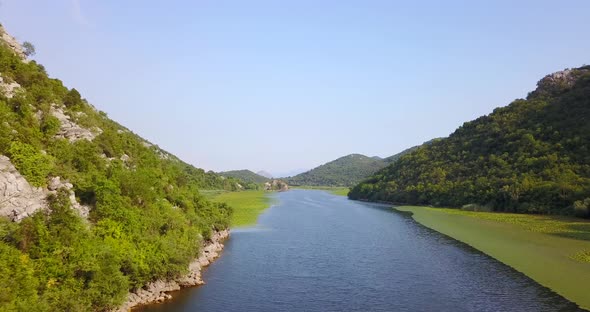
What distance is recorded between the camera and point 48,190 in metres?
32.1

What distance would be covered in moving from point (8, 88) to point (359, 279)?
129ft

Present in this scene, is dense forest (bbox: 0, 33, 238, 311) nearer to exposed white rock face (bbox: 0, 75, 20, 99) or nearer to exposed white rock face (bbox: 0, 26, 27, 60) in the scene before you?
exposed white rock face (bbox: 0, 75, 20, 99)

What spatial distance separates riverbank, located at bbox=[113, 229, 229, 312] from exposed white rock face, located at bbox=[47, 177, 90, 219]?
8218mm

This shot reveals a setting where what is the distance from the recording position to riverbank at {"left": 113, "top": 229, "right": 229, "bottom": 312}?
3378 cm

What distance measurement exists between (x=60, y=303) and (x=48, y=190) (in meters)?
10.1

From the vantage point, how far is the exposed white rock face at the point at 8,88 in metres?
36.9

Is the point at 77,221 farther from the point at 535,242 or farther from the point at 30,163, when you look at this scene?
the point at 535,242

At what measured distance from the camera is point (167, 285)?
3809 cm

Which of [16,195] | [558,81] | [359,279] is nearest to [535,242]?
[359,279]

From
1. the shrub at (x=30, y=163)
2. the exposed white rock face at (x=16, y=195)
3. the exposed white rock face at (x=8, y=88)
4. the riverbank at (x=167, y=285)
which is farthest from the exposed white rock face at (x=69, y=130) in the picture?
the riverbank at (x=167, y=285)

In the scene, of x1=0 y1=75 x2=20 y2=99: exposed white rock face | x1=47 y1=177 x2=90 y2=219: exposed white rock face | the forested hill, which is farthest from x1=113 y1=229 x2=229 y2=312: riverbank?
the forested hill

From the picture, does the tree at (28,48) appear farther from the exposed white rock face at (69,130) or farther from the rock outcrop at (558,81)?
the rock outcrop at (558,81)

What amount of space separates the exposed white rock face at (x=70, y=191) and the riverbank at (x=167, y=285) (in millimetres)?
8218

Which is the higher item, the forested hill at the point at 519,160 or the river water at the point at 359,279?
the forested hill at the point at 519,160
